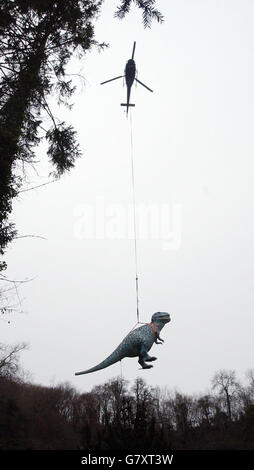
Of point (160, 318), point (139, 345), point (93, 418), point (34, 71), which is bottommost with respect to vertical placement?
point (93, 418)

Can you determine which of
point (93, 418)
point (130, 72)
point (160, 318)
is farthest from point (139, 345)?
Result: point (93, 418)

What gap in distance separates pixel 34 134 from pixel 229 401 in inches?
1756

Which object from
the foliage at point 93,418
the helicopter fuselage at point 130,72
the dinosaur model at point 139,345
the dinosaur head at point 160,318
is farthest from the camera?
the foliage at point 93,418

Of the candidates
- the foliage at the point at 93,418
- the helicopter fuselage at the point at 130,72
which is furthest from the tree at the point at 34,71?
the foliage at the point at 93,418

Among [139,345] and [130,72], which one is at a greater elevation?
[130,72]

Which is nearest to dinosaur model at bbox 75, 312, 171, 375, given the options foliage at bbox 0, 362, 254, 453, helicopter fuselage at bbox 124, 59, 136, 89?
helicopter fuselage at bbox 124, 59, 136, 89

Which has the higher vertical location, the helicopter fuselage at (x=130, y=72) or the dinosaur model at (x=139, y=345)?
the helicopter fuselage at (x=130, y=72)

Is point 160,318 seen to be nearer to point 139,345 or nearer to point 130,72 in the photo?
point 139,345

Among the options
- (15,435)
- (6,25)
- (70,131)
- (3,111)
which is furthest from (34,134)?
(15,435)

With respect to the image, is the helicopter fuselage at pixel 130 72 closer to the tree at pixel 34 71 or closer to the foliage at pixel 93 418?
the tree at pixel 34 71

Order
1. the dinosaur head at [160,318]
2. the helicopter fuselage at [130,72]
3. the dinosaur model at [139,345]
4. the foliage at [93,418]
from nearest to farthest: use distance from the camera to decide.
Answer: the dinosaur model at [139,345], the dinosaur head at [160,318], the helicopter fuselage at [130,72], the foliage at [93,418]

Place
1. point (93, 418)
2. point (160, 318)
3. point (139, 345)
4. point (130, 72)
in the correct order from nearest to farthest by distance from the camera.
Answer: point (139, 345) < point (160, 318) < point (130, 72) < point (93, 418)

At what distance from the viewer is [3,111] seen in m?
5.55

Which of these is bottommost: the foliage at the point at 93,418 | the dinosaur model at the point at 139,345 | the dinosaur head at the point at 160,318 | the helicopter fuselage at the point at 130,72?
the foliage at the point at 93,418
